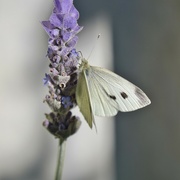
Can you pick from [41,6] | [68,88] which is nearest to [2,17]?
[41,6]

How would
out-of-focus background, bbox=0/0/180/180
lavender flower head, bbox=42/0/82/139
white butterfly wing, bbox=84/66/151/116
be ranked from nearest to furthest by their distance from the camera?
lavender flower head, bbox=42/0/82/139 → white butterfly wing, bbox=84/66/151/116 → out-of-focus background, bbox=0/0/180/180

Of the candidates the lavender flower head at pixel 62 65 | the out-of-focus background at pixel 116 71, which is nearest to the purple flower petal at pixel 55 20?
the lavender flower head at pixel 62 65

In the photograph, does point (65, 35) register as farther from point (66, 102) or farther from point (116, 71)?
point (116, 71)

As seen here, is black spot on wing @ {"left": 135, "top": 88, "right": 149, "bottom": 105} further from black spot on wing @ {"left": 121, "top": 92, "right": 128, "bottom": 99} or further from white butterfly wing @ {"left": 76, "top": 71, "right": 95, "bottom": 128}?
white butterfly wing @ {"left": 76, "top": 71, "right": 95, "bottom": 128}

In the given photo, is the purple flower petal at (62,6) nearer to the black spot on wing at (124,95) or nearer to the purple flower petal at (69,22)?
the purple flower petal at (69,22)

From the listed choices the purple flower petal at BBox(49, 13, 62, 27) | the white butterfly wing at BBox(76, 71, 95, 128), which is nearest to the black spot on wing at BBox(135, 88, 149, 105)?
the white butterfly wing at BBox(76, 71, 95, 128)

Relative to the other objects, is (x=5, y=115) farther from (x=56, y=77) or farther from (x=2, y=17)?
(x=56, y=77)
